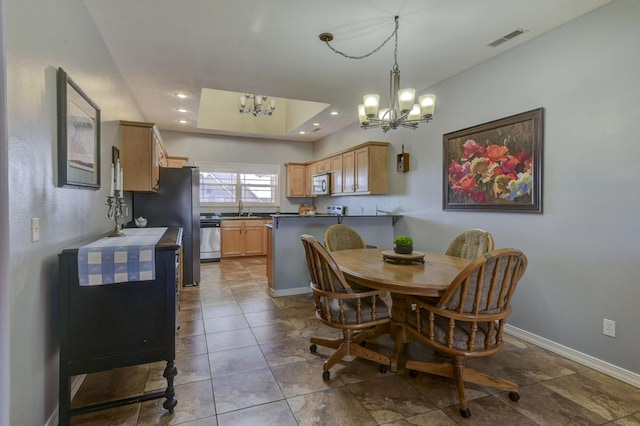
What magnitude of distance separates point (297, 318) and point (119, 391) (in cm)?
170

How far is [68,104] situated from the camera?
1.94 metres

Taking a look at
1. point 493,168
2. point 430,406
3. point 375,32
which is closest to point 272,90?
point 375,32

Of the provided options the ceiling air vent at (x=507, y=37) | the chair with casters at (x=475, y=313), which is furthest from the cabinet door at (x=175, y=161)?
the chair with casters at (x=475, y=313)

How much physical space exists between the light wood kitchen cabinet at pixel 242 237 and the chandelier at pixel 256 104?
2340 mm

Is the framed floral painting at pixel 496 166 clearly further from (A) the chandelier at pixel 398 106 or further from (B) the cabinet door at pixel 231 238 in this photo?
(B) the cabinet door at pixel 231 238

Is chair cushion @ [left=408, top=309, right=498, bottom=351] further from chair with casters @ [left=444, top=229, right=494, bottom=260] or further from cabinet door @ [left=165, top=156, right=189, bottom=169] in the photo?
cabinet door @ [left=165, top=156, right=189, bottom=169]

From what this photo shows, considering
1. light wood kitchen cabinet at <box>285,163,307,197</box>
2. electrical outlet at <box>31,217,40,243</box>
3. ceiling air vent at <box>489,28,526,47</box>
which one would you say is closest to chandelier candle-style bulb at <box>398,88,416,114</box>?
ceiling air vent at <box>489,28,526,47</box>

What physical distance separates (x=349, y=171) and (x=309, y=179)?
2.14 metres

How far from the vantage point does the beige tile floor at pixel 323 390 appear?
185 centimetres

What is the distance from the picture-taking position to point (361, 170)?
519 cm

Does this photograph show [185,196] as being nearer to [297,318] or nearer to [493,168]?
[297,318]

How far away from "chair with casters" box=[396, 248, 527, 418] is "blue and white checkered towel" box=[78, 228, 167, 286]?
66.6 inches

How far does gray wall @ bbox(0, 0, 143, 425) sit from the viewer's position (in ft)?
4.57

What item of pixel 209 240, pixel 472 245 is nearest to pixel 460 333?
pixel 472 245
